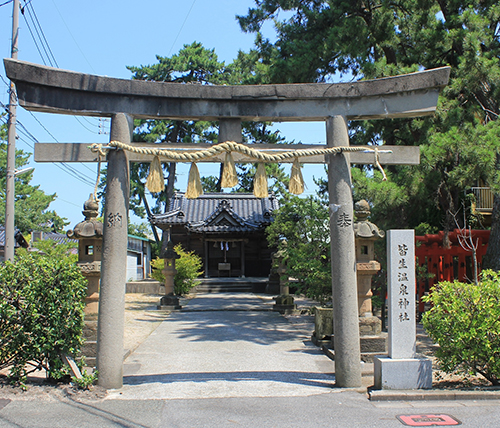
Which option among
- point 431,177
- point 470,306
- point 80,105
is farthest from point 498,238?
point 80,105

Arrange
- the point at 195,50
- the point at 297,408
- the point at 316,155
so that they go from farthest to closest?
the point at 195,50 < the point at 316,155 < the point at 297,408

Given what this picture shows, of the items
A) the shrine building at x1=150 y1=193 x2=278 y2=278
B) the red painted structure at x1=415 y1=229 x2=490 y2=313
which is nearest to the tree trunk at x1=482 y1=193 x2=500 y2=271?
the red painted structure at x1=415 y1=229 x2=490 y2=313

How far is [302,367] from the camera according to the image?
7.84 meters

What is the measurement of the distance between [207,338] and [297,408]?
17.8ft

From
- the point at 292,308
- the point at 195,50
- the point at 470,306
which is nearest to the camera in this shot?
the point at 470,306

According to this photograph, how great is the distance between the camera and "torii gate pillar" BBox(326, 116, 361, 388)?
6348 mm

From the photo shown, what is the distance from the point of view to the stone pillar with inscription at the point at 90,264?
26.9 feet

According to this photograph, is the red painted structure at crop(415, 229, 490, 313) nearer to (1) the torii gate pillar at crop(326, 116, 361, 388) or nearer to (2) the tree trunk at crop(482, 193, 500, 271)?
(2) the tree trunk at crop(482, 193, 500, 271)

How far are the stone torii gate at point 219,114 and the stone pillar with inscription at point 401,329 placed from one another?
451 millimetres

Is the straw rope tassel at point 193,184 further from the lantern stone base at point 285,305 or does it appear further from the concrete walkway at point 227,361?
the lantern stone base at point 285,305

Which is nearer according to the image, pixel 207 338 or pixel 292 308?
pixel 207 338

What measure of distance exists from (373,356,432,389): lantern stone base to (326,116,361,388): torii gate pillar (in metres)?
0.39

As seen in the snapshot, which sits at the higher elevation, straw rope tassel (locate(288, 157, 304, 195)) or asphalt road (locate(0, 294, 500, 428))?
straw rope tassel (locate(288, 157, 304, 195))

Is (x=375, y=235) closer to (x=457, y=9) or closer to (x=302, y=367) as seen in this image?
(x=302, y=367)
